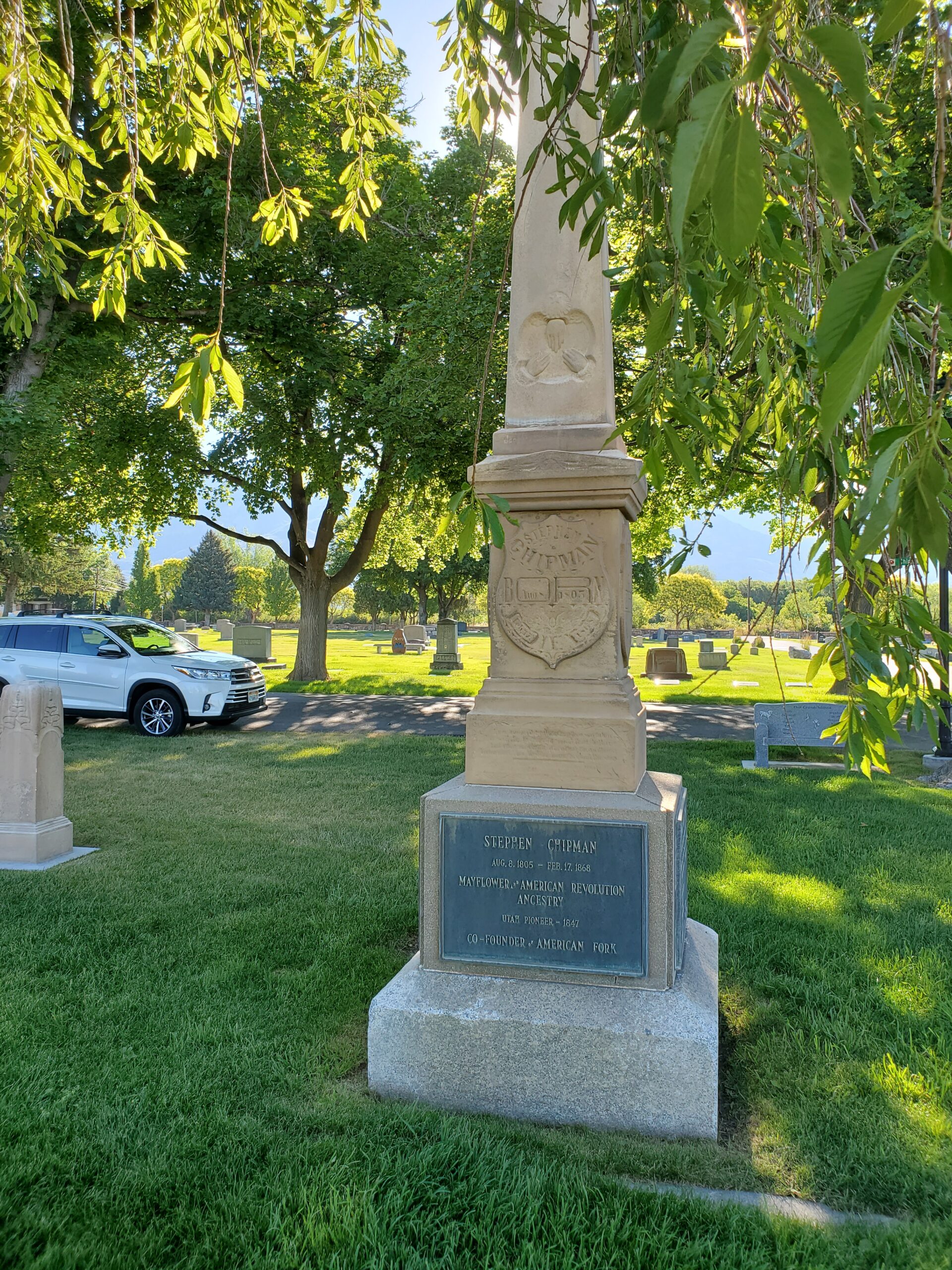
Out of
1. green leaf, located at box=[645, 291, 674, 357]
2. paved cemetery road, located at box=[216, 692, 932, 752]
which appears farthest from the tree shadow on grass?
paved cemetery road, located at box=[216, 692, 932, 752]

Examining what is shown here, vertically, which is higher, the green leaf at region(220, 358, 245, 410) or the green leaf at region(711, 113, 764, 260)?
the green leaf at region(220, 358, 245, 410)

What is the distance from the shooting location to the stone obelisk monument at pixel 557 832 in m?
2.81

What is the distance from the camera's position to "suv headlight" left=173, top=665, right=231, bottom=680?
12.2 meters

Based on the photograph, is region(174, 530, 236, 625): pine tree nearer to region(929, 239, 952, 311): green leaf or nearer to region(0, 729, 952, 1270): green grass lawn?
region(0, 729, 952, 1270): green grass lawn

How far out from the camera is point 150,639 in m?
12.8

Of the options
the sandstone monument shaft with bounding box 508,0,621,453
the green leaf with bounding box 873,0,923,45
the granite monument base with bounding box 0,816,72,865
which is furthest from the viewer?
the granite monument base with bounding box 0,816,72,865

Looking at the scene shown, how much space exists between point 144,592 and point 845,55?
286ft

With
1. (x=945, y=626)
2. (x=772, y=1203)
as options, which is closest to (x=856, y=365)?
(x=772, y=1203)

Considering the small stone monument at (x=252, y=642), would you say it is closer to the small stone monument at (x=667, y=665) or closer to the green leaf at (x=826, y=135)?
the small stone monument at (x=667, y=665)

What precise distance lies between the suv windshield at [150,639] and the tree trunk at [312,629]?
5.50 metres

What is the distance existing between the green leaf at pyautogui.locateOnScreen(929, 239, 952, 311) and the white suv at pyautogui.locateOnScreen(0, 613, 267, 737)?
12.4 m

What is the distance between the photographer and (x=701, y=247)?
1.70 m

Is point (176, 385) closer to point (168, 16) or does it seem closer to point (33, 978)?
point (168, 16)

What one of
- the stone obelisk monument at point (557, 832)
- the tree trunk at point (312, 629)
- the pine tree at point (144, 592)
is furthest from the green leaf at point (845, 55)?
the pine tree at point (144, 592)
